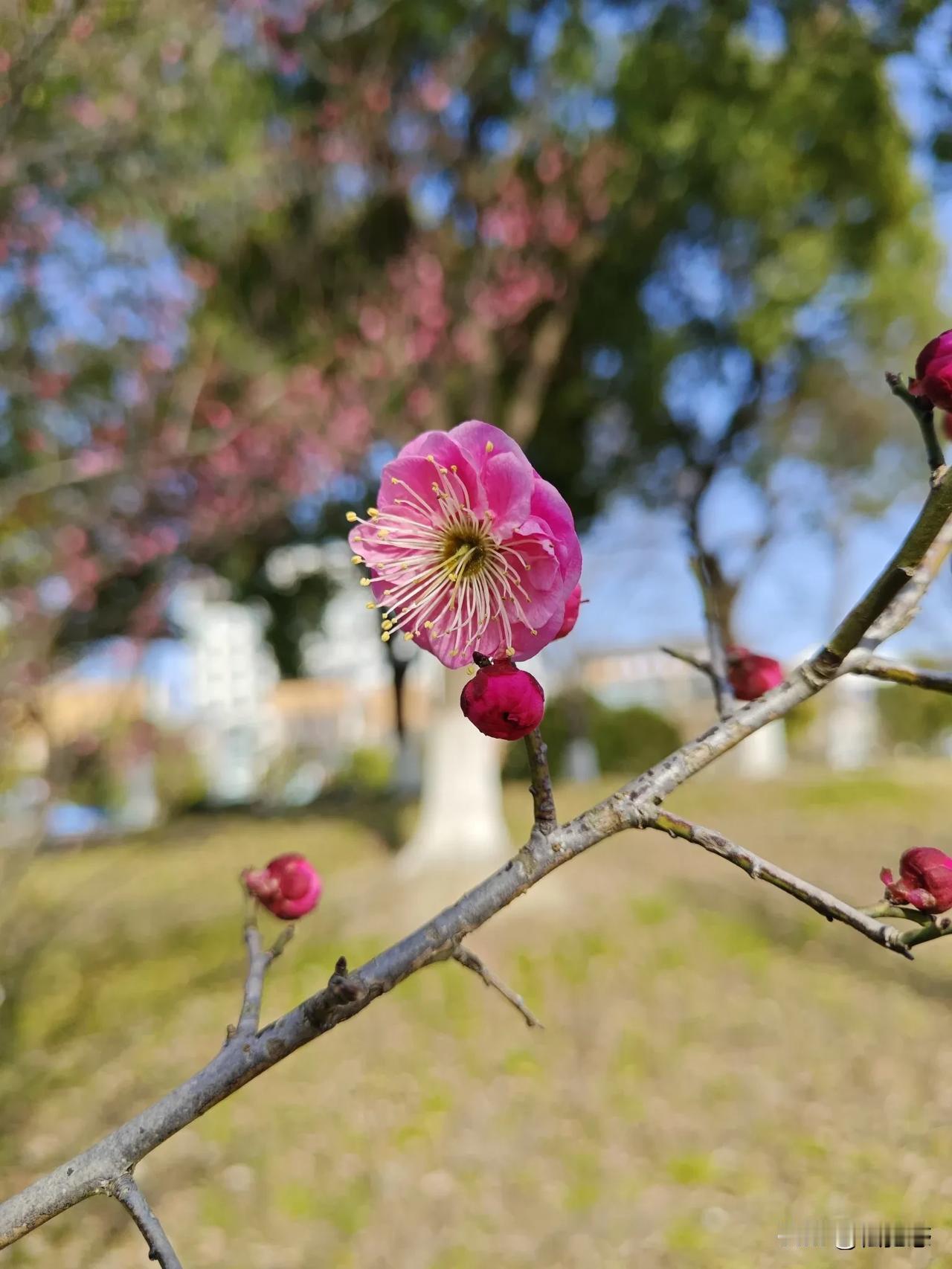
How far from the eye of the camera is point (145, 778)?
13414 mm

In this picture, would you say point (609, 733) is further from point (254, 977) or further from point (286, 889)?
point (254, 977)

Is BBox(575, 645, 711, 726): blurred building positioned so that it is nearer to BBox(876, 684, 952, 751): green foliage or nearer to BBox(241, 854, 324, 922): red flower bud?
BBox(876, 684, 952, 751): green foliage

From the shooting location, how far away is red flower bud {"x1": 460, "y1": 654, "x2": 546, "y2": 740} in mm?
715

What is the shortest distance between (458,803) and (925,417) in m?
5.50

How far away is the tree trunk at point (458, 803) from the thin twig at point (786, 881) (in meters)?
5.17

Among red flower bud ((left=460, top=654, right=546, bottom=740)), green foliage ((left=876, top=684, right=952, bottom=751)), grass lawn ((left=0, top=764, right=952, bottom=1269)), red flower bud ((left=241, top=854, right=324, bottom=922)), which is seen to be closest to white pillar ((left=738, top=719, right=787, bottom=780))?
green foliage ((left=876, top=684, right=952, bottom=751))

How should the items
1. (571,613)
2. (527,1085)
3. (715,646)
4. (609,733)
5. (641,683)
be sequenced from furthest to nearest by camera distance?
1. (641,683)
2. (609,733)
3. (527,1085)
4. (715,646)
5. (571,613)

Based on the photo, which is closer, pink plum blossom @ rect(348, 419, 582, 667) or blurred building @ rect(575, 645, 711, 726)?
pink plum blossom @ rect(348, 419, 582, 667)

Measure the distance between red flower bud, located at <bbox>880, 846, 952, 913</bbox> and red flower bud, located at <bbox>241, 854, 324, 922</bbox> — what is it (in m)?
0.63

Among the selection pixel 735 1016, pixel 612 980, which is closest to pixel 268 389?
pixel 612 980

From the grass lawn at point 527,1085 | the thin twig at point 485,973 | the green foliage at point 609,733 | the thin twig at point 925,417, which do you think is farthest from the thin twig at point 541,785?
the green foliage at point 609,733

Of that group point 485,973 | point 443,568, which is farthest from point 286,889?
point 443,568

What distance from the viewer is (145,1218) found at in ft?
2.54

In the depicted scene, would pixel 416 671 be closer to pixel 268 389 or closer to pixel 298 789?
pixel 298 789
